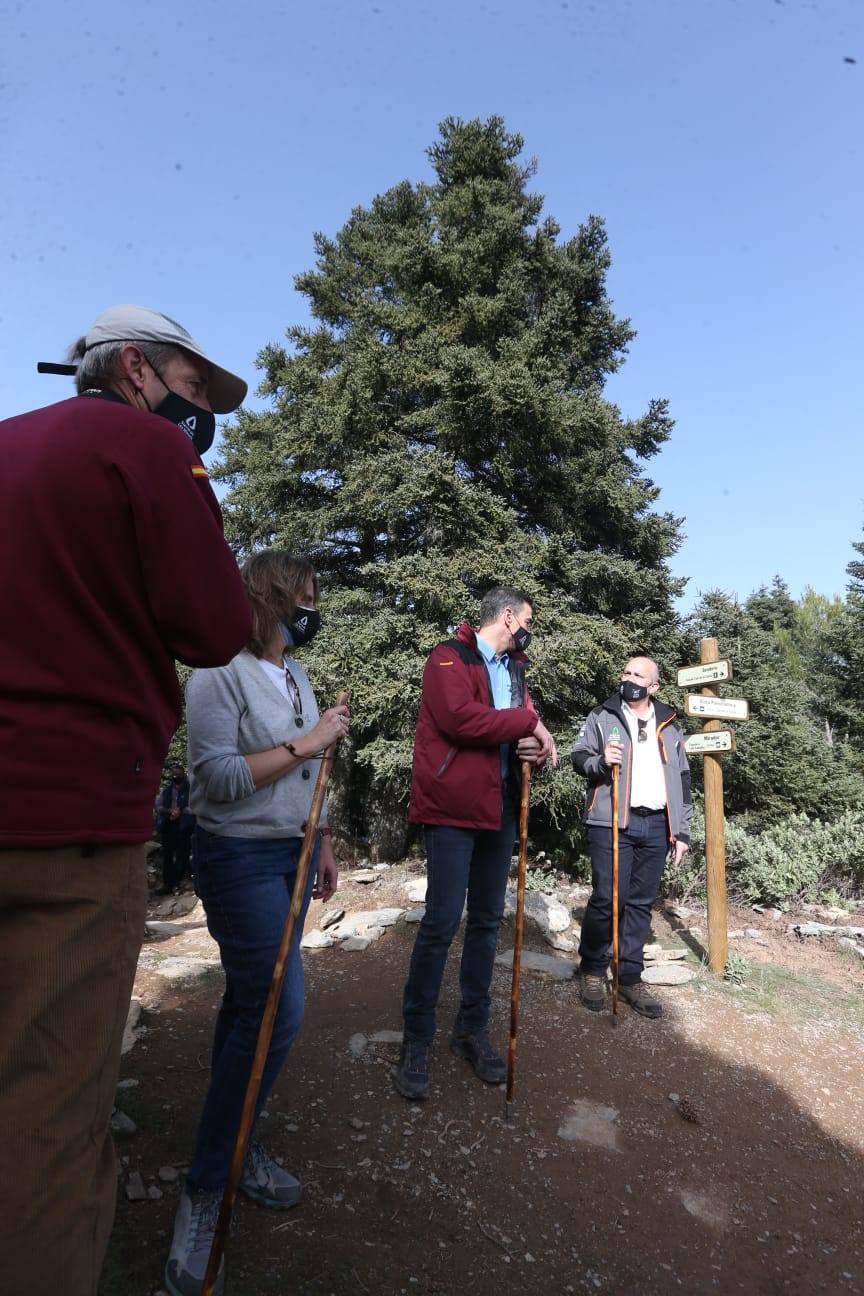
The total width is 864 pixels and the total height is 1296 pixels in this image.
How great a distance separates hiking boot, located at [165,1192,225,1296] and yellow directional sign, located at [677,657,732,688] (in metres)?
5.09

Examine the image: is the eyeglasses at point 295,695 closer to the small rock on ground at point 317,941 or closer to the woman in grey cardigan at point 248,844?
Result: the woman in grey cardigan at point 248,844

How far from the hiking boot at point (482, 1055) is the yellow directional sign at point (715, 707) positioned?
10.8ft

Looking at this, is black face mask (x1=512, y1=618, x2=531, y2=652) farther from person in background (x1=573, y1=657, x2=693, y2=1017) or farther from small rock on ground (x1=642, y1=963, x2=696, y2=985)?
small rock on ground (x1=642, y1=963, x2=696, y2=985)

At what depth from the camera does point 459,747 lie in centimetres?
382

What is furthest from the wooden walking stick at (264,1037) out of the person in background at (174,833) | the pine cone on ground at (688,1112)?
the person in background at (174,833)

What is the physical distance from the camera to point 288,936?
91.7 inches

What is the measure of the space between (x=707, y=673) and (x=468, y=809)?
343 cm

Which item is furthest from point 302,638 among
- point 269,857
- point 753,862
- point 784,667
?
point 784,667

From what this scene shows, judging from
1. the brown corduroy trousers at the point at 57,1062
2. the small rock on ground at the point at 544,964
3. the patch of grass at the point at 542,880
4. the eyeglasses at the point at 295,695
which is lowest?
the small rock on ground at the point at 544,964

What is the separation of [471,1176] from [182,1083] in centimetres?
143

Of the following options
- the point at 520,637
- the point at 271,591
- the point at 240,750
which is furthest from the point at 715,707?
the point at 240,750

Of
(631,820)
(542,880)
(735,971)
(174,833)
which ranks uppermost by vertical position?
(631,820)

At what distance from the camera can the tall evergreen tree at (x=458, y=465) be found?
11.0 m

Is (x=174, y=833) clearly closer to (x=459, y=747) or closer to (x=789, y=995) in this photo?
(x=789, y=995)
